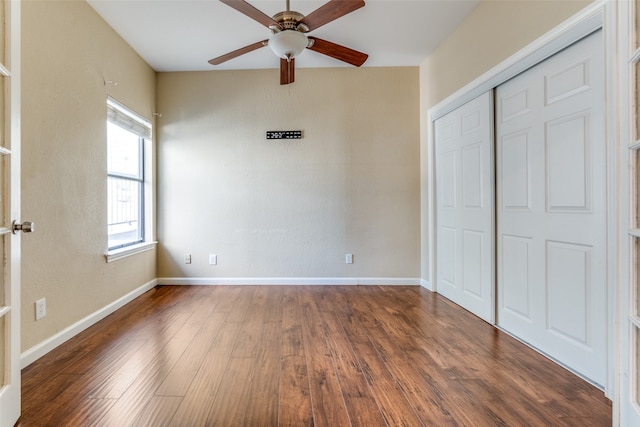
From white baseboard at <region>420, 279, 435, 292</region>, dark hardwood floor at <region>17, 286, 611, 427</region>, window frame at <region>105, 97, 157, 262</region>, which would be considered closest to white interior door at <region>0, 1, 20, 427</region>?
dark hardwood floor at <region>17, 286, 611, 427</region>

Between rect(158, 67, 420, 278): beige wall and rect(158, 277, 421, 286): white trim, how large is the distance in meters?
0.05

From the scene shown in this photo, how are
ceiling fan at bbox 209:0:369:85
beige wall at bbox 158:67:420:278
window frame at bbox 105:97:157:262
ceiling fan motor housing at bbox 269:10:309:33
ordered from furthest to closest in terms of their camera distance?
1. beige wall at bbox 158:67:420:278
2. window frame at bbox 105:97:157:262
3. ceiling fan motor housing at bbox 269:10:309:33
4. ceiling fan at bbox 209:0:369:85

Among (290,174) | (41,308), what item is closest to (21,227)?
(41,308)

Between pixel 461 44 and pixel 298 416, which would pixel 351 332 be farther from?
pixel 461 44

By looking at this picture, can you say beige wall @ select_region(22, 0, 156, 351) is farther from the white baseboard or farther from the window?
the white baseboard

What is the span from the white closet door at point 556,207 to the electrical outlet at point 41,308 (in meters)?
3.37

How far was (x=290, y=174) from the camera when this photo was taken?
361 centimetres

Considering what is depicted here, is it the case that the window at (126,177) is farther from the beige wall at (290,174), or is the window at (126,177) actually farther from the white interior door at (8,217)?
the white interior door at (8,217)

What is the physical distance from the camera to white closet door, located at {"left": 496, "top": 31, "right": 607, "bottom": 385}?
1.60 meters

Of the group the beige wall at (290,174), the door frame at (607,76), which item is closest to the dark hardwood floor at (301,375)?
the door frame at (607,76)

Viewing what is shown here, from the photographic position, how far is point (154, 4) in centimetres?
242

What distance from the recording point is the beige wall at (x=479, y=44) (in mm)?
1813

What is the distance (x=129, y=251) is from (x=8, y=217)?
6.17 feet

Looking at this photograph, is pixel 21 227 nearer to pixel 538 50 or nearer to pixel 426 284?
pixel 538 50
